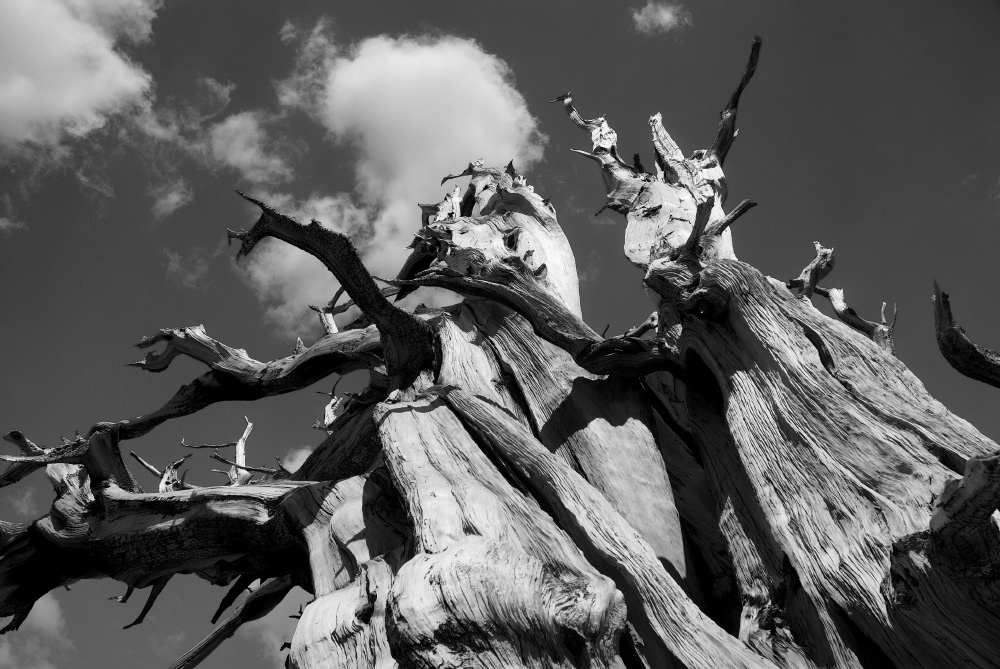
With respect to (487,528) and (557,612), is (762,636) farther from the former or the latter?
(487,528)

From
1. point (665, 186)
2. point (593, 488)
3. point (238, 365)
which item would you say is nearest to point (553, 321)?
point (593, 488)

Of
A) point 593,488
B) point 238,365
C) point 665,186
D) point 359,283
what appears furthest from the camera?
point 665,186

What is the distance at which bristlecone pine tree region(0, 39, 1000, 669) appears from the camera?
2.26 metres

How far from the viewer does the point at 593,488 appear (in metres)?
2.93

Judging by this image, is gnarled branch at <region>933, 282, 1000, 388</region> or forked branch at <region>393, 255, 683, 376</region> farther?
forked branch at <region>393, 255, 683, 376</region>

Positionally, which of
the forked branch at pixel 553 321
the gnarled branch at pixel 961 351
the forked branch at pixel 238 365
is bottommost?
the gnarled branch at pixel 961 351

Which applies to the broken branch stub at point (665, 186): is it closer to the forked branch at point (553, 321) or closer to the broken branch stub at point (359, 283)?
the forked branch at point (553, 321)

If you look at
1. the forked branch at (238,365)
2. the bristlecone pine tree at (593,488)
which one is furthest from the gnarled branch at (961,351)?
the forked branch at (238,365)

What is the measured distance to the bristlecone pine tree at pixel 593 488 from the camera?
226 centimetres

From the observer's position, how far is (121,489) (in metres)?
4.27

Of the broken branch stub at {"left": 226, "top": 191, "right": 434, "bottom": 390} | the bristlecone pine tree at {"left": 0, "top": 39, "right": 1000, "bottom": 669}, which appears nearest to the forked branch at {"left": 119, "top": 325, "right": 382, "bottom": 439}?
the bristlecone pine tree at {"left": 0, "top": 39, "right": 1000, "bottom": 669}

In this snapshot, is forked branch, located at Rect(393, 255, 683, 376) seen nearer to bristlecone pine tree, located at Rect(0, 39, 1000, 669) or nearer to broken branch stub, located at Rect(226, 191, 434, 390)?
bristlecone pine tree, located at Rect(0, 39, 1000, 669)

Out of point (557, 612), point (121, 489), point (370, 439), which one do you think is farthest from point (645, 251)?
point (121, 489)

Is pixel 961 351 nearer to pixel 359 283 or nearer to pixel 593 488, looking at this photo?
pixel 593 488
